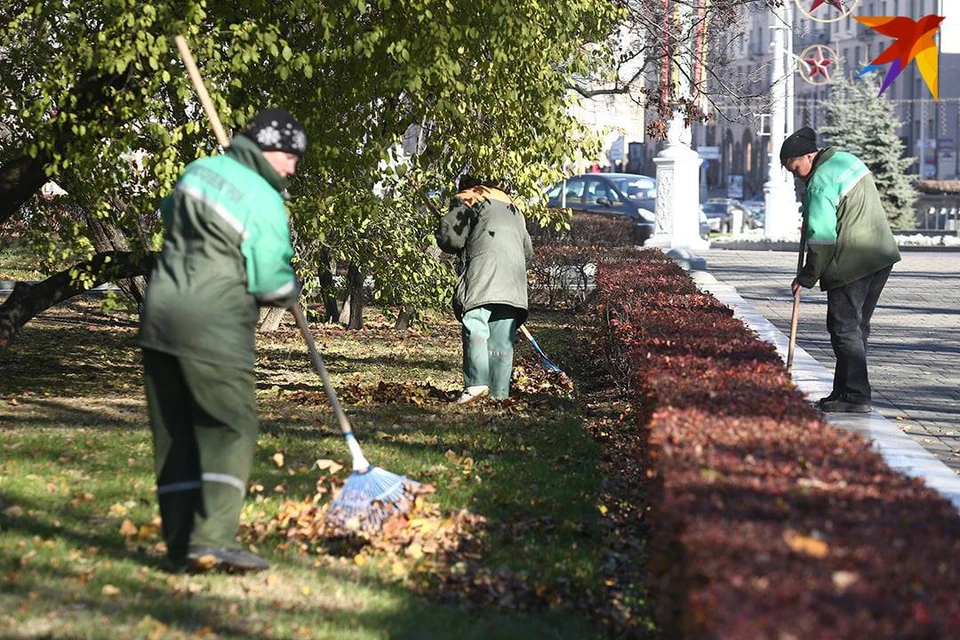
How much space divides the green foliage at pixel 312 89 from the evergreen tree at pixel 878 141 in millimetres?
37626

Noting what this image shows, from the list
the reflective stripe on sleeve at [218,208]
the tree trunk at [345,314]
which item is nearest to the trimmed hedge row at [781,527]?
the reflective stripe on sleeve at [218,208]

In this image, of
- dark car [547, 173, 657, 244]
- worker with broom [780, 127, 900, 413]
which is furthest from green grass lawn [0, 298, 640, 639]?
dark car [547, 173, 657, 244]

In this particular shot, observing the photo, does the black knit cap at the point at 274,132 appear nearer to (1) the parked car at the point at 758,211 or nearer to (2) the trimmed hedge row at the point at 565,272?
(2) the trimmed hedge row at the point at 565,272

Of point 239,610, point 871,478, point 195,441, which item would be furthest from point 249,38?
point 871,478

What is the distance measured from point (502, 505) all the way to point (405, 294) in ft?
16.0

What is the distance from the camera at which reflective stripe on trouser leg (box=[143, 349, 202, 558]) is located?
5574 mm

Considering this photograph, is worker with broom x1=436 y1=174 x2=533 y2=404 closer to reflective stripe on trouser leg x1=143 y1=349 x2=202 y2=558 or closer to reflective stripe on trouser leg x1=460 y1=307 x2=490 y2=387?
reflective stripe on trouser leg x1=460 y1=307 x2=490 y2=387

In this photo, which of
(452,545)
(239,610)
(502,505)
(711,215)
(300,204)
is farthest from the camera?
(711,215)

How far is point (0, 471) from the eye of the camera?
24.7 ft

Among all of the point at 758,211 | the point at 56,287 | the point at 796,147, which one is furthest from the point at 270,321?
the point at 758,211

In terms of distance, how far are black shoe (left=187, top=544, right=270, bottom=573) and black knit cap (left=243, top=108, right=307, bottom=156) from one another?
4.84ft

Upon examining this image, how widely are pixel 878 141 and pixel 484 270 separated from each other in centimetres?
4341

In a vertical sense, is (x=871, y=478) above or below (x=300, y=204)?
below

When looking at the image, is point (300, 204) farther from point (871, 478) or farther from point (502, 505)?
point (871, 478)
